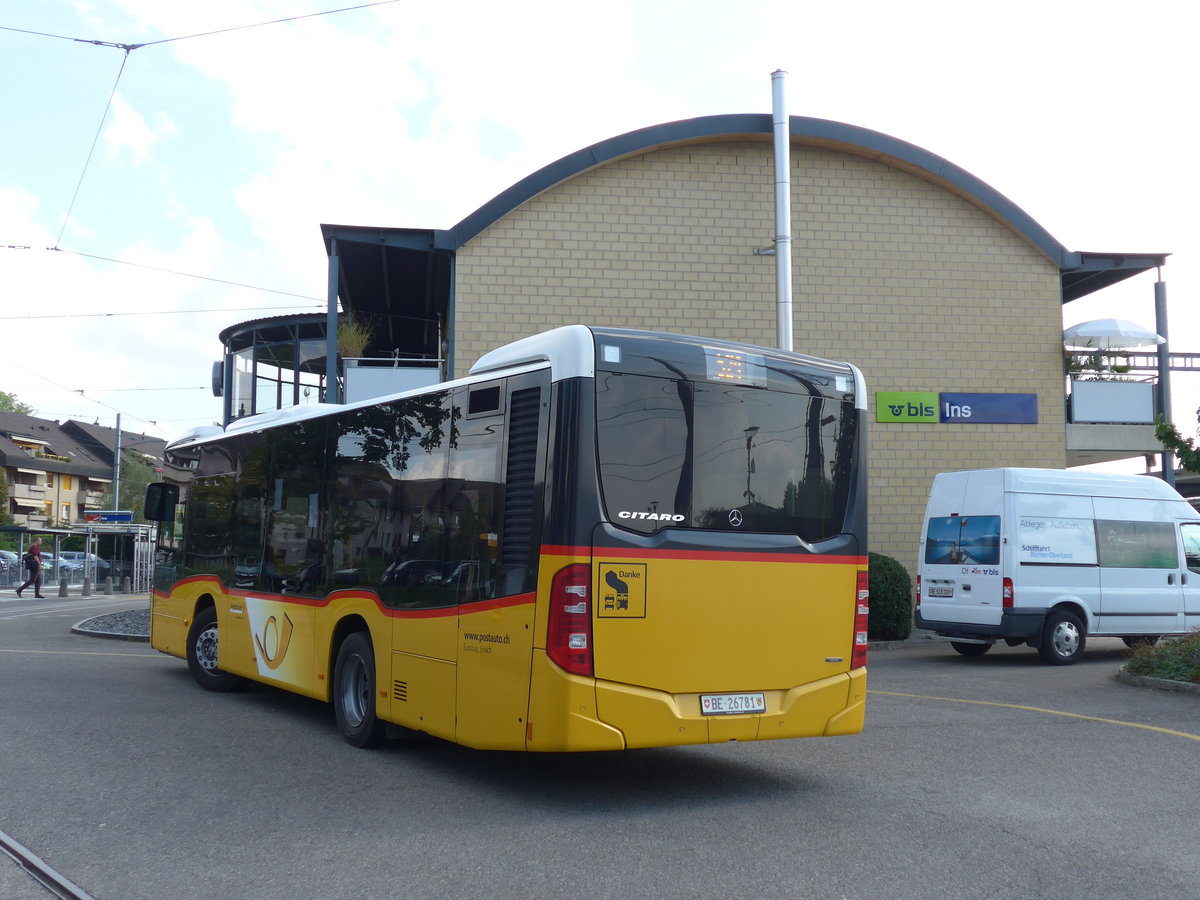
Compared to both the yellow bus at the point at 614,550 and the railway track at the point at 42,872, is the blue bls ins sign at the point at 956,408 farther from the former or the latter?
the railway track at the point at 42,872

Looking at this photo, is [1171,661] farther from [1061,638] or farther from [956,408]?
[956,408]

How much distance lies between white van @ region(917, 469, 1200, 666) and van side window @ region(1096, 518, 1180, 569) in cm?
1

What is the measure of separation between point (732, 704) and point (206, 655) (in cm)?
715

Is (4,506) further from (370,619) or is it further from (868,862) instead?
(868,862)

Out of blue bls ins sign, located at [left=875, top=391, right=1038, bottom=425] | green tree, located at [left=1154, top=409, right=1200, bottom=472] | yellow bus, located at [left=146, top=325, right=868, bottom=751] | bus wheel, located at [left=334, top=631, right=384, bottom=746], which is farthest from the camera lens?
blue bls ins sign, located at [left=875, top=391, right=1038, bottom=425]

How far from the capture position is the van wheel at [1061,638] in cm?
1544

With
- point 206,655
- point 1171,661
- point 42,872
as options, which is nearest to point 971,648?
point 1171,661

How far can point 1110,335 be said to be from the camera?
22.0 meters

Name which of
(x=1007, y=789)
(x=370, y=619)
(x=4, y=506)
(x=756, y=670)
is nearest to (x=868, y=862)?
(x=756, y=670)

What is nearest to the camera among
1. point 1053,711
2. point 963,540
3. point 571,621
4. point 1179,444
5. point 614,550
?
point 571,621

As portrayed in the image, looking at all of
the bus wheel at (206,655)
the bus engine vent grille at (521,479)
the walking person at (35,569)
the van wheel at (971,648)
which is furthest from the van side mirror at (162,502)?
the walking person at (35,569)

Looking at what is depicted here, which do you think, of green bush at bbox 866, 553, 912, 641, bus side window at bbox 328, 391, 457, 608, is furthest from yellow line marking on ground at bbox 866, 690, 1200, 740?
bus side window at bbox 328, 391, 457, 608

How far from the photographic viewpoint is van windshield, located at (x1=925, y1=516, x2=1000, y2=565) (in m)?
15.4

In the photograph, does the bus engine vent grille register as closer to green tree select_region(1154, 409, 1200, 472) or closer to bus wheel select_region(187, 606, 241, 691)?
bus wheel select_region(187, 606, 241, 691)
